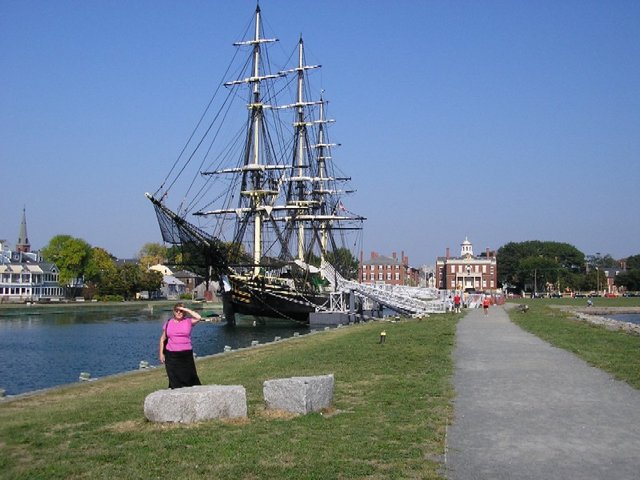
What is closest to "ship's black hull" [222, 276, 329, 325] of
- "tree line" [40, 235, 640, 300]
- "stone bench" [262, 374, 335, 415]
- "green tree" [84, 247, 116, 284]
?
"tree line" [40, 235, 640, 300]

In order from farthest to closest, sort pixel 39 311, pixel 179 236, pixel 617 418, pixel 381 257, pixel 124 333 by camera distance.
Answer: pixel 381 257, pixel 39 311, pixel 179 236, pixel 124 333, pixel 617 418

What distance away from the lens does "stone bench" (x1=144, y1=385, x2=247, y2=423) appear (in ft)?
35.7

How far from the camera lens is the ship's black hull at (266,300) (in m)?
68.3

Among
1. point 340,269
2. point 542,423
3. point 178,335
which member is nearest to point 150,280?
point 340,269

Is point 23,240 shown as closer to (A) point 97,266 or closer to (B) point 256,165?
(A) point 97,266

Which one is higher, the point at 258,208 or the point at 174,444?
the point at 258,208

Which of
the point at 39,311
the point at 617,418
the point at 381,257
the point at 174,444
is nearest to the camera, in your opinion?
the point at 174,444

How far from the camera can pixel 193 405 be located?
35.8ft

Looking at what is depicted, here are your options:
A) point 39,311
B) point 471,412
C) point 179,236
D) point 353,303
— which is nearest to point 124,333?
point 179,236

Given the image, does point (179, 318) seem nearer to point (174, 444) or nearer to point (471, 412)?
point (174, 444)

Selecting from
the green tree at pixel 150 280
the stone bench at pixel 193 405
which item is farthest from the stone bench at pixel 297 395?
the green tree at pixel 150 280

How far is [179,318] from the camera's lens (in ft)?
41.0

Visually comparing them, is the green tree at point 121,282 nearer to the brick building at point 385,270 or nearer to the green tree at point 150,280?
the green tree at point 150,280

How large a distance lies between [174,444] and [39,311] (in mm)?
91587
